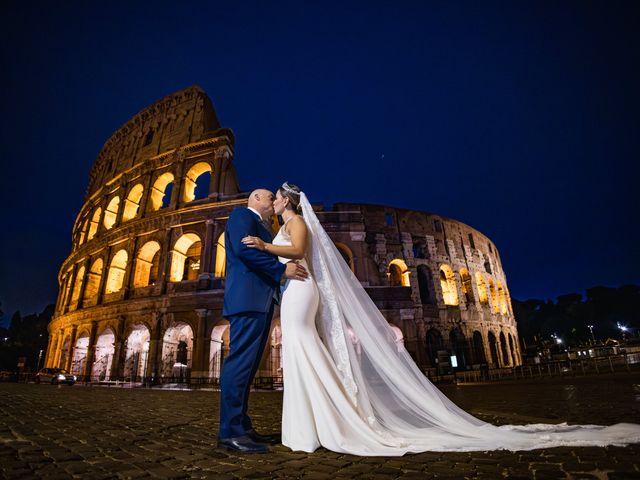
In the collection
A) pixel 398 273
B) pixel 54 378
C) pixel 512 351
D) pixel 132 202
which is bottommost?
pixel 54 378

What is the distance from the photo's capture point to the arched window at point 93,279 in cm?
2108

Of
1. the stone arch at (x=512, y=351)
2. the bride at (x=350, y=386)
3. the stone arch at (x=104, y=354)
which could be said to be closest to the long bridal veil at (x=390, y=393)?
the bride at (x=350, y=386)

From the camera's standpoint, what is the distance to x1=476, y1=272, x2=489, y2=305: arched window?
26.5 metres

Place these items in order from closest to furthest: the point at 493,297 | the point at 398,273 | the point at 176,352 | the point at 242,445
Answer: the point at 242,445, the point at 176,352, the point at 398,273, the point at 493,297

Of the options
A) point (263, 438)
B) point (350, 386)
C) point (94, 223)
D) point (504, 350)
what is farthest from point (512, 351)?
point (94, 223)

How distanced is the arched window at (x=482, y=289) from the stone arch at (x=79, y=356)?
29424 millimetres

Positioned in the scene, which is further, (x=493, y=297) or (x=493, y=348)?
(x=493, y=297)

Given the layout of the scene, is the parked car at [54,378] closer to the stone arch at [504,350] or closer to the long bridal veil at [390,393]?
the long bridal veil at [390,393]

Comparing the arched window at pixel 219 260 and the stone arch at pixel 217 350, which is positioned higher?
the arched window at pixel 219 260

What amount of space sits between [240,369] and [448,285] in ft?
84.5

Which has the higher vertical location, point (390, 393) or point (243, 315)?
point (243, 315)

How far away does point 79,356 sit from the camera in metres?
19.9

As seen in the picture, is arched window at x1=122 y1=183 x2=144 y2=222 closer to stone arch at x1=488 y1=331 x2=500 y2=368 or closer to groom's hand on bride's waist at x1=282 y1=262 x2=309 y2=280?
groom's hand on bride's waist at x1=282 y1=262 x2=309 y2=280

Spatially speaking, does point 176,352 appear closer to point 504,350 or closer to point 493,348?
point 493,348
